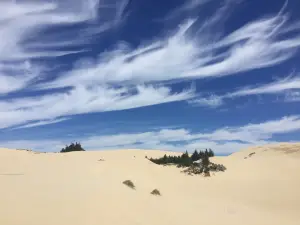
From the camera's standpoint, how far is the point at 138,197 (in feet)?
31.8

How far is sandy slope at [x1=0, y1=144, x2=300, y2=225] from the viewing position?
6629 mm

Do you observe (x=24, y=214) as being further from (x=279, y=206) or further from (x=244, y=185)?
(x=244, y=185)

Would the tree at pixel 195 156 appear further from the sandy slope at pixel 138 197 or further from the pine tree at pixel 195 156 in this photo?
the sandy slope at pixel 138 197

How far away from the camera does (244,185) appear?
58.1 feet

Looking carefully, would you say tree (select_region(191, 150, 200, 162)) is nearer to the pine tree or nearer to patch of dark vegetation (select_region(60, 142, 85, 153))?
the pine tree

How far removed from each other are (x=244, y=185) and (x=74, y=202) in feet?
42.0

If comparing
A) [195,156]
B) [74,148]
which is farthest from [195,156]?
[74,148]

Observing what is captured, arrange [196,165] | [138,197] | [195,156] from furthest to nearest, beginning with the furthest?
[195,156] → [196,165] → [138,197]

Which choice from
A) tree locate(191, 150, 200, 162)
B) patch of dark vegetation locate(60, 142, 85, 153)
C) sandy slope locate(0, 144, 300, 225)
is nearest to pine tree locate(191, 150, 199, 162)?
tree locate(191, 150, 200, 162)

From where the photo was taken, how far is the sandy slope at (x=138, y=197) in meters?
6.63

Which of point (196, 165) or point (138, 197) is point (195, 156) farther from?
point (138, 197)

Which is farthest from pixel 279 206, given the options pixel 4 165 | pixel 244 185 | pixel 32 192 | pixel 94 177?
pixel 4 165

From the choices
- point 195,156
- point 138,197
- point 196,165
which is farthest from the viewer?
point 195,156

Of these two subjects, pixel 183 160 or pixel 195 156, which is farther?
pixel 195 156
